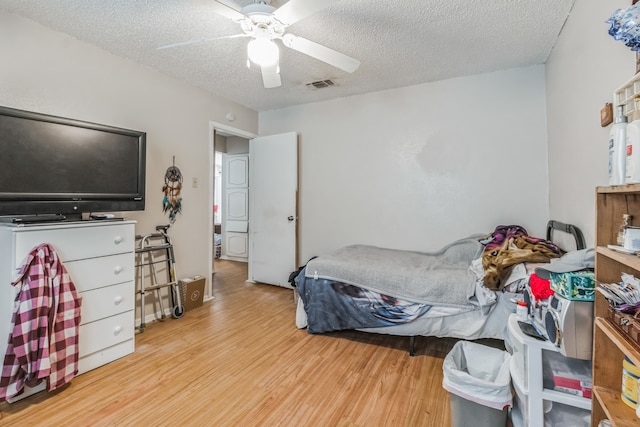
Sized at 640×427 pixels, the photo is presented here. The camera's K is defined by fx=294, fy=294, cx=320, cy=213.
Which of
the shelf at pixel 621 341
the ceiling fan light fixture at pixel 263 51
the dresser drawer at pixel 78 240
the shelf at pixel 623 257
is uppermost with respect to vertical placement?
the ceiling fan light fixture at pixel 263 51

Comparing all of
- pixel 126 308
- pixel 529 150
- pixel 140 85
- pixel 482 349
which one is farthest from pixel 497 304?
pixel 140 85

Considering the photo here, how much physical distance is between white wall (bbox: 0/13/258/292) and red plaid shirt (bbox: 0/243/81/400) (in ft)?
3.46

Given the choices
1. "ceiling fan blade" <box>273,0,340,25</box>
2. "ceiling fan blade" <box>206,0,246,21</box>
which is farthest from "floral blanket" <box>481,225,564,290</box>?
"ceiling fan blade" <box>206,0,246,21</box>

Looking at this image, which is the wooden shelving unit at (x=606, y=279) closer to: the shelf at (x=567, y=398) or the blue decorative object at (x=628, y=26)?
the shelf at (x=567, y=398)

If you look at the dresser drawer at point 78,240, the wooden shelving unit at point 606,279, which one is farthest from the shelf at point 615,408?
the dresser drawer at point 78,240

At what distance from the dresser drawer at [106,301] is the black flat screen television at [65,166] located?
598 mm

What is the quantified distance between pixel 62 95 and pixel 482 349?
135 inches

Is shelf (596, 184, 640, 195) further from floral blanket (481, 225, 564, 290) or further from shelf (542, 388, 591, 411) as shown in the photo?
floral blanket (481, 225, 564, 290)

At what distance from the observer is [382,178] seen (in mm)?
3523

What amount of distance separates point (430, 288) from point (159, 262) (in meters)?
2.58

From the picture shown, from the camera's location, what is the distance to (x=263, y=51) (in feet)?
6.08

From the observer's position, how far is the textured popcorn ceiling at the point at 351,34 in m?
1.97

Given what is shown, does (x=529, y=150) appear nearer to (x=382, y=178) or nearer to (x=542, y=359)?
(x=382, y=178)

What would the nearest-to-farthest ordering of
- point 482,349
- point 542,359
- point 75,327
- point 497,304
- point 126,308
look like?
point 542,359 < point 482,349 < point 75,327 < point 497,304 < point 126,308
